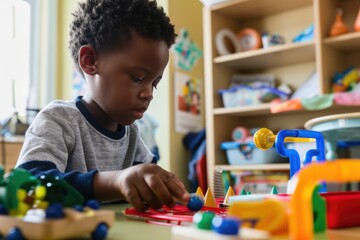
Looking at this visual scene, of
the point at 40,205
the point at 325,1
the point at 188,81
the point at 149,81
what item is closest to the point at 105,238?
the point at 40,205

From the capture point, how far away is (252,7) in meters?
2.37

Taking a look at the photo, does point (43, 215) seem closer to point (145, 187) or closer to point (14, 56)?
point (145, 187)

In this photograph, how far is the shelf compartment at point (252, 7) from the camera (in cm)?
230

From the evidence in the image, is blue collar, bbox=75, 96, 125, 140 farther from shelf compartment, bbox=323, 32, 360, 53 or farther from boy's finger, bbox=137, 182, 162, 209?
shelf compartment, bbox=323, 32, 360, 53

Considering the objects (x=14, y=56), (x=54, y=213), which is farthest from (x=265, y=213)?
(x=14, y=56)

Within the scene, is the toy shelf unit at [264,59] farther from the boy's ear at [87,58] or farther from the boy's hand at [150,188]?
the boy's hand at [150,188]

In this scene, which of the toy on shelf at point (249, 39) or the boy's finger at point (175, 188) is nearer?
the boy's finger at point (175, 188)

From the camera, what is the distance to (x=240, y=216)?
1.00ft

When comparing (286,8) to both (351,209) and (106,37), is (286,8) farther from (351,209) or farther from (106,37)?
(351,209)

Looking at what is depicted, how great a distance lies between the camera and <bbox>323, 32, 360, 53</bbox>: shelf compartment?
74.8 inches

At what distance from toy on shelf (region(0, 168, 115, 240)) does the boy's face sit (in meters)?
0.38

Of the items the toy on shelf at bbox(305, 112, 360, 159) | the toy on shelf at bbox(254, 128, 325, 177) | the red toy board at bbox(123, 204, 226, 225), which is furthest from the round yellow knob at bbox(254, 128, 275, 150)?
the toy on shelf at bbox(305, 112, 360, 159)

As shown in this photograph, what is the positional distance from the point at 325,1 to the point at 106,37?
1515 millimetres

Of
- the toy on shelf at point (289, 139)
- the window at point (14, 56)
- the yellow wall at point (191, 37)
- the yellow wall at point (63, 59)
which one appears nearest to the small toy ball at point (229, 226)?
the toy on shelf at point (289, 139)
